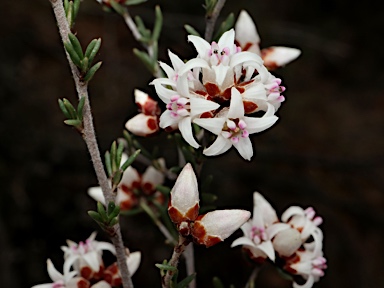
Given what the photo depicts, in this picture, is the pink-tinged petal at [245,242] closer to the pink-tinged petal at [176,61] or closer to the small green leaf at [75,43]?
the pink-tinged petal at [176,61]

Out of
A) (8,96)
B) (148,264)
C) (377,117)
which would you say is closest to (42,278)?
(148,264)

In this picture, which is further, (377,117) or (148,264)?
(377,117)

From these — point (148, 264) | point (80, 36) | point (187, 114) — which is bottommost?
point (148, 264)

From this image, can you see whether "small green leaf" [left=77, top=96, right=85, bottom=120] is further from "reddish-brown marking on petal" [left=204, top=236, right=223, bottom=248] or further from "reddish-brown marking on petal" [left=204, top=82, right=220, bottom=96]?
"reddish-brown marking on petal" [left=204, top=236, right=223, bottom=248]

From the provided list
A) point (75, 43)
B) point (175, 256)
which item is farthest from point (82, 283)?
point (75, 43)

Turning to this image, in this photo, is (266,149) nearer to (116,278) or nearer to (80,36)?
(80,36)
